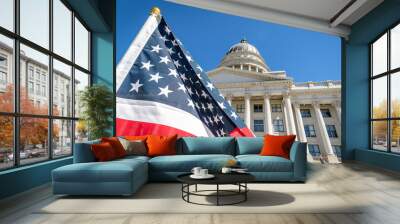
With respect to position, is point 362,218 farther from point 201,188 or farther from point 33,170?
point 33,170

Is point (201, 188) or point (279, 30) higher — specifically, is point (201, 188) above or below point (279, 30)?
below

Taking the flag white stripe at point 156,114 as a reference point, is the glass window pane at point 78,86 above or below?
above

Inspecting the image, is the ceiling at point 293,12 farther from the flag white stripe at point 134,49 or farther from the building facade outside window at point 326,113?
the building facade outside window at point 326,113

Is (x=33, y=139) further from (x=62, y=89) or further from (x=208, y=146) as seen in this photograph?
(x=208, y=146)

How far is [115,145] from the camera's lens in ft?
14.6

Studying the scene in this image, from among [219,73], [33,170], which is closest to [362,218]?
[33,170]

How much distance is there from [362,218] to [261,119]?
84.4 feet

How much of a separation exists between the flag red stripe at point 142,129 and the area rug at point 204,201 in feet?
6.38

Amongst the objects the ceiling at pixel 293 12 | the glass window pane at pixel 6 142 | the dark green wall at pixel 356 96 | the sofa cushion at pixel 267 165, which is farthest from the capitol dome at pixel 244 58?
the glass window pane at pixel 6 142

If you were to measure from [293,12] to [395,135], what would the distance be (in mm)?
3486

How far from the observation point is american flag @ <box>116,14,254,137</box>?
5.85m

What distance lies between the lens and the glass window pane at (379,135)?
265 inches

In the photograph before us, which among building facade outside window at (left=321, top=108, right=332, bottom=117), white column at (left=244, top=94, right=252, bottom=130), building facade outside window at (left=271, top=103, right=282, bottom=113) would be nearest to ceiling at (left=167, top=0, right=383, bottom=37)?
white column at (left=244, top=94, right=252, bottom=130)

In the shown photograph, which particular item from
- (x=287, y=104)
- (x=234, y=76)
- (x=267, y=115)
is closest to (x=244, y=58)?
(x=234, y=76)
